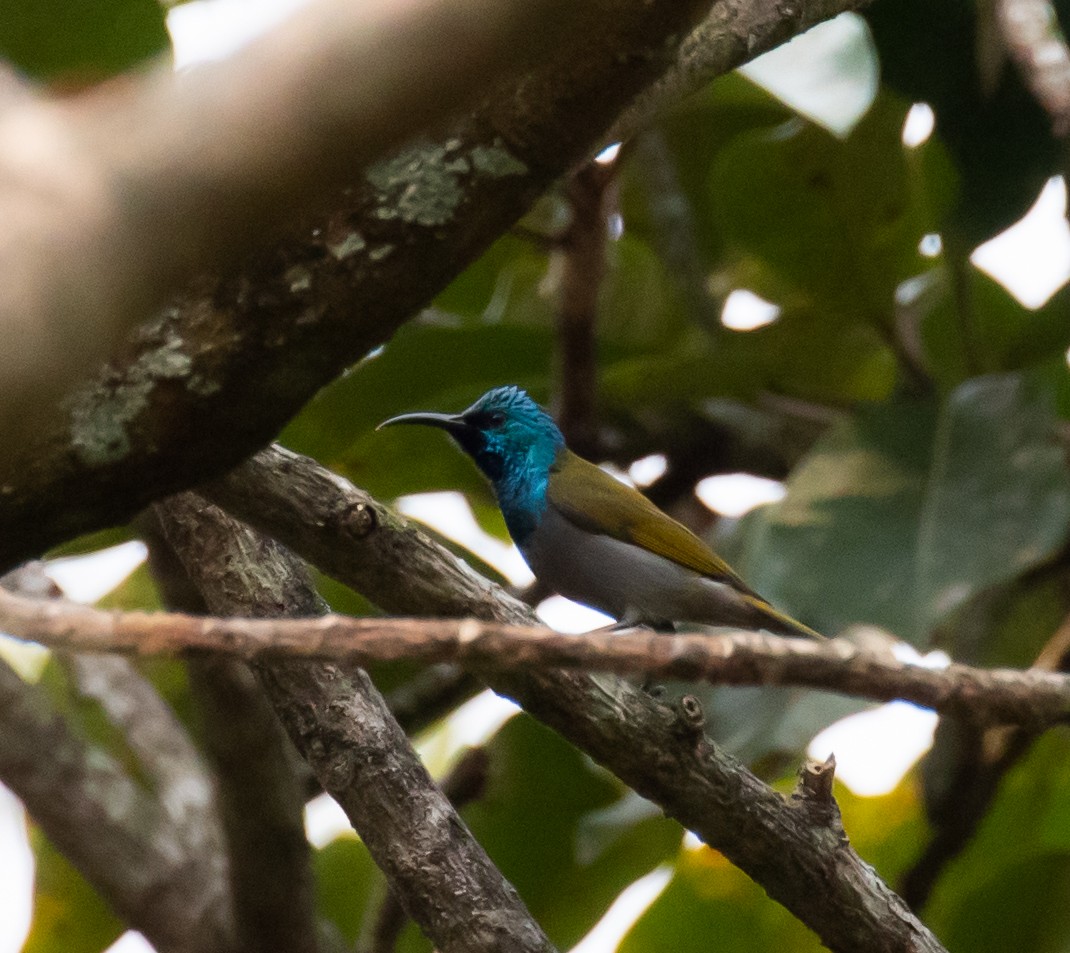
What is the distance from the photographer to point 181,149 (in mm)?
846

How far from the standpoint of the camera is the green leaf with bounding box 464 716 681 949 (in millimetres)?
4469

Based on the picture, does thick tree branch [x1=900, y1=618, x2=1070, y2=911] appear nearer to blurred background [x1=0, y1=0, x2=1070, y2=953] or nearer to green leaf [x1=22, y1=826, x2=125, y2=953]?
blurred background [x1=0, y1=0, x2=1070, y2=953]

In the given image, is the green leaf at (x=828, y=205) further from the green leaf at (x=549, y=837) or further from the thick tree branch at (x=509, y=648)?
the thick tree branch at (x=509, y=648)

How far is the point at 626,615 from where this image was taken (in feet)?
13.9

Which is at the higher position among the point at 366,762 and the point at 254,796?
the point at 254,796

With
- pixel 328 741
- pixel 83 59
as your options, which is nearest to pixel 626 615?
pixel 328 741

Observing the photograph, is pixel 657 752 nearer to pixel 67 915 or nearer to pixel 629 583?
pixel 629 583

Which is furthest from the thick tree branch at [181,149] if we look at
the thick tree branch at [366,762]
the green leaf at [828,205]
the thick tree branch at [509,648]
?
the green leaf at [828,205]

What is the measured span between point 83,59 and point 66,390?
2994mm

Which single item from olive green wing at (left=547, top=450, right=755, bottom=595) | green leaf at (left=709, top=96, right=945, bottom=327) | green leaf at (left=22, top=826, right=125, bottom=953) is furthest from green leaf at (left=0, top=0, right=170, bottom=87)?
green leaf at (left=22, top=826, right=125, bottom=953)

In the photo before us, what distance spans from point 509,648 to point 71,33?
2.89m

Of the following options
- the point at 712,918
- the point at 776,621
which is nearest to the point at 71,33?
the point at 776,621

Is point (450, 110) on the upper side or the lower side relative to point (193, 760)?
lower

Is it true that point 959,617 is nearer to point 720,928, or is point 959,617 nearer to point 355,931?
point 720,928
